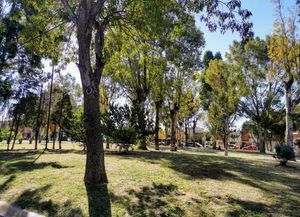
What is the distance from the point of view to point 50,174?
12.5 metres

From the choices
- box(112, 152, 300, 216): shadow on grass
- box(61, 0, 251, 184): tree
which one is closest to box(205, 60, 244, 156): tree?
box(112, 152, 300, 216): shadow on grass

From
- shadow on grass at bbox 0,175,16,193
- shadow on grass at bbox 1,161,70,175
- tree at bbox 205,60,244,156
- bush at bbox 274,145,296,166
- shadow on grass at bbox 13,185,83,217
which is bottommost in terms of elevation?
shadow on grass at bbox 13,185,83,217

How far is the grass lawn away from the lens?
854 cm

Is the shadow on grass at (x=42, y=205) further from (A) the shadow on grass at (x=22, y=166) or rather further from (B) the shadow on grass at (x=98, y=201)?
(A) the shadow on grass at (x=22, y=166)

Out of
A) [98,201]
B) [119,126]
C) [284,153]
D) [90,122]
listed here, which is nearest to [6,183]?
[90,122]

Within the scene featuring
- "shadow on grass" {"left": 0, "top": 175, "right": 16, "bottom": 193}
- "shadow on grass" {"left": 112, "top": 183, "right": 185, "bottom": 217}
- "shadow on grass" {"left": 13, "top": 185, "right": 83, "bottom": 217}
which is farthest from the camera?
"shadow on grass" {"left": 0, "top": 175, "right": 16, "bottom": 193}

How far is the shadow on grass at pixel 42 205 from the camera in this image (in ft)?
28.7

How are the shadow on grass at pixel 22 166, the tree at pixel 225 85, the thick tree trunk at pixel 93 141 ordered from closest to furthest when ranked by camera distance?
1. the thick tree trunk at pixel 93 141
2. the shadow on grass at pixel 22 166
3. the tree at pixel 225 85

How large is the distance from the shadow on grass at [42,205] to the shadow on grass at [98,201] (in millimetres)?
374

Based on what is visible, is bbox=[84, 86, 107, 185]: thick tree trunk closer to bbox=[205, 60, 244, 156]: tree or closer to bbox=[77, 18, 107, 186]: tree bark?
bbox=[77, 18, 107, 186]: tree bark

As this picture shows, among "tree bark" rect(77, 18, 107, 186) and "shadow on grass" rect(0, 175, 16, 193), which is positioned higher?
"tree bark" rect(77, 18, 107, 186)

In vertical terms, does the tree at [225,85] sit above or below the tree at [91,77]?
above

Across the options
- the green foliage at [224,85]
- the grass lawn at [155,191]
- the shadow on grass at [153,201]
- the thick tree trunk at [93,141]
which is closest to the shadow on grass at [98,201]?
the grass lawn at [155,191]

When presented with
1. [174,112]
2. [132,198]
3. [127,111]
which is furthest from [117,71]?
[132,198]
